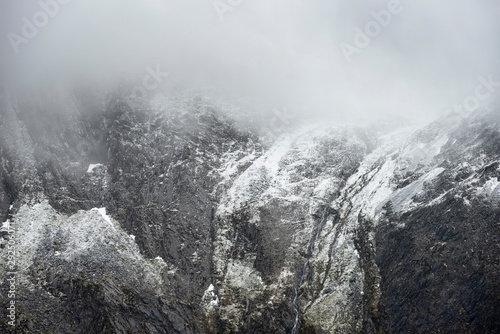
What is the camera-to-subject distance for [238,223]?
79.3m

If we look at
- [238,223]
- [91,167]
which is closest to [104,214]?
[91,167]

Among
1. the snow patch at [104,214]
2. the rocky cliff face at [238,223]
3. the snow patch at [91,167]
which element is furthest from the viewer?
the snow patch at [91,167]

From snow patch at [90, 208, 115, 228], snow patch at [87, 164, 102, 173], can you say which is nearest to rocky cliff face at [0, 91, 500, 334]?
snow patch at [90, 208, 115, 228]

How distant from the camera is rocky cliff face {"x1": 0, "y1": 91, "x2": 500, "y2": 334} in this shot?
6069 centimetres

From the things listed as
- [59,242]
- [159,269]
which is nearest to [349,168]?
[159,269]

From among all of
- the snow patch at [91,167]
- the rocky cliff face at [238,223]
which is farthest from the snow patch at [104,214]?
the snow patch at [91,167]

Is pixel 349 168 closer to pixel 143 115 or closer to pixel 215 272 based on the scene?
pixel 215 272

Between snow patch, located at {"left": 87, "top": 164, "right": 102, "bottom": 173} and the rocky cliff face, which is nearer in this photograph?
the rocky cliff face

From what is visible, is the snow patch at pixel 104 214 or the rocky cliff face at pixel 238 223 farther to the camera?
the snow patch at pixel 104 214

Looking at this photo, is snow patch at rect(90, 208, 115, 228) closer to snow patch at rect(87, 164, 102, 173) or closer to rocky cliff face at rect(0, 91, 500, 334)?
rocky cliff face at rect(0, 91, 500, 334)

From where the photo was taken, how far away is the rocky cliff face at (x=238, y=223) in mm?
60688

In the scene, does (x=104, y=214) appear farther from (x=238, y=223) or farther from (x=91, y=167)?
(x=238, y=223)

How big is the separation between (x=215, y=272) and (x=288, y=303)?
14.8m

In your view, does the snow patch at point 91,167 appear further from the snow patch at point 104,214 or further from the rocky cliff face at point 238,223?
the snow patch at point 104,214
